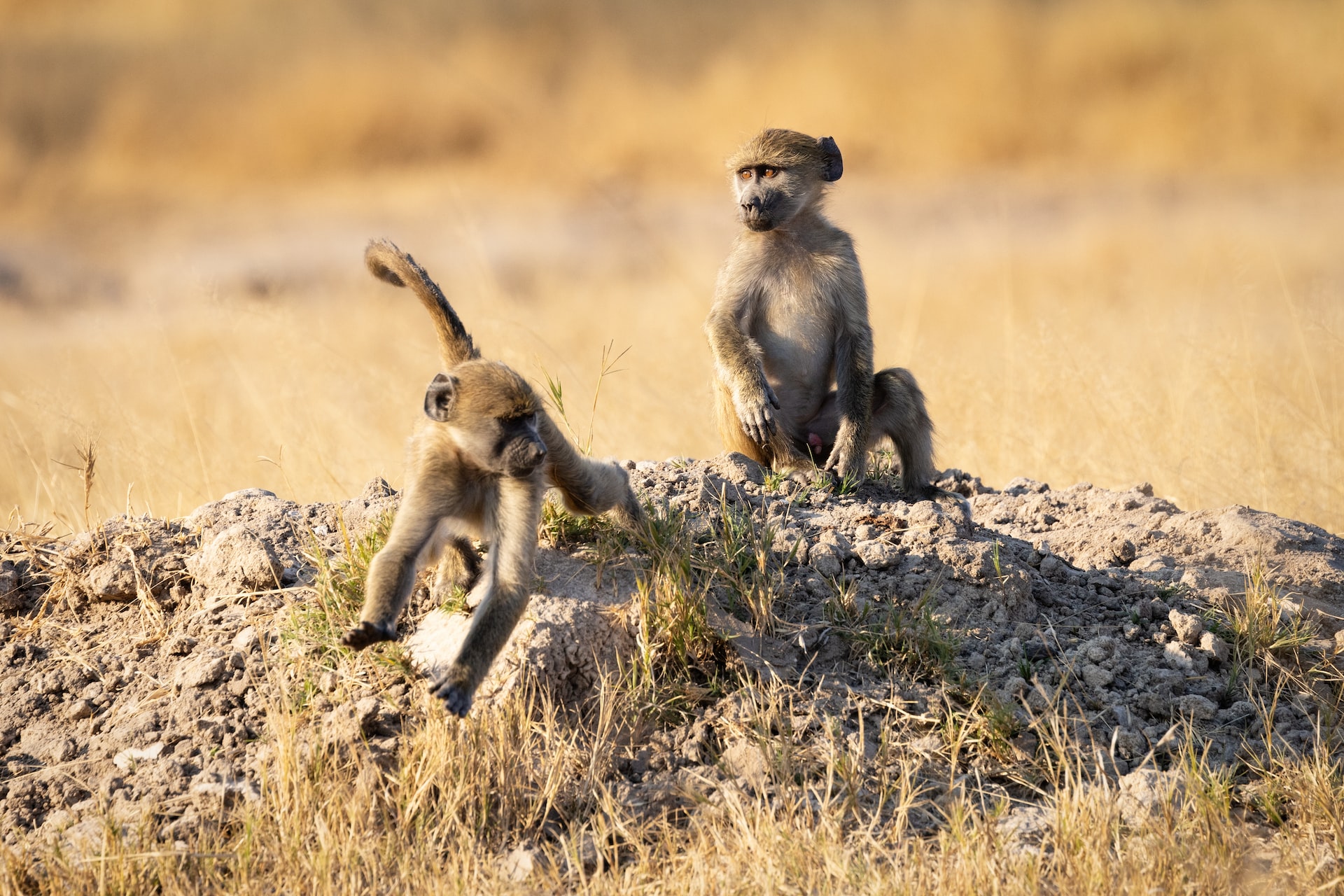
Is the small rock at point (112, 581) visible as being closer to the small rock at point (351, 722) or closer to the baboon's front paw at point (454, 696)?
the small rock at point (351, 722)

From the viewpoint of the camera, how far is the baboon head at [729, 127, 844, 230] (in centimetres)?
585

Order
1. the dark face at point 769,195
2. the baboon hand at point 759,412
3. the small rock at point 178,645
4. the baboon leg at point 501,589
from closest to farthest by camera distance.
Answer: the baboon leg at point 501,589, the small rock at point 178,645, the baboon hand at point 759,412, the dark face at point 769,195

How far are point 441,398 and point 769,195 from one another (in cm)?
246

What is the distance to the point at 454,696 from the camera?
3.59m

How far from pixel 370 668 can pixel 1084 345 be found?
264 inches

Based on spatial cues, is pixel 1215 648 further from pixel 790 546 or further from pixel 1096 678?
pixel 790 546

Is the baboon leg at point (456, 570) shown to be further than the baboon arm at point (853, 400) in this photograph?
No

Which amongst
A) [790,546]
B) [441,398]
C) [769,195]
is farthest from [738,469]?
[441,398]

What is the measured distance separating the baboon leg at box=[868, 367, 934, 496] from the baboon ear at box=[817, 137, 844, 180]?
105 centimetres

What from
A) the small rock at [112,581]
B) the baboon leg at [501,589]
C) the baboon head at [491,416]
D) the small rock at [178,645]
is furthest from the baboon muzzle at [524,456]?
the small rock at [112,581]

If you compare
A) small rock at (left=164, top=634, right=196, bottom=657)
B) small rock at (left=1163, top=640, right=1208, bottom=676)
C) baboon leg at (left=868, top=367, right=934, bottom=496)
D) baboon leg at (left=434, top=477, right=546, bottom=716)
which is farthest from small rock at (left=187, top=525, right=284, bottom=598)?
small rock at (left=1163, top=640, right=1208, bottom=676)

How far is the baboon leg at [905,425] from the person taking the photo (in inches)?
234

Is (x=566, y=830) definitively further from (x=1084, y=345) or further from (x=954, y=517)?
(x=1084, y=345)

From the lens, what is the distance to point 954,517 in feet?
16.4
